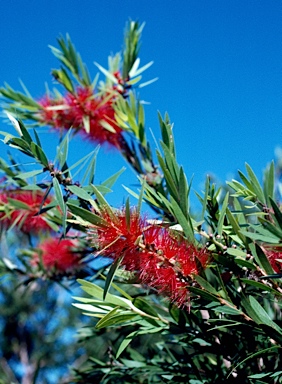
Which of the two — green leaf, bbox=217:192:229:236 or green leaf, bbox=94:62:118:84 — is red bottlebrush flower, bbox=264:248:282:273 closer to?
green leaf, bbox=217:192:229:236

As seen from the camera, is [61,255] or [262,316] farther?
[61,255]

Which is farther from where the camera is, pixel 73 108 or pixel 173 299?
pixel 73 108

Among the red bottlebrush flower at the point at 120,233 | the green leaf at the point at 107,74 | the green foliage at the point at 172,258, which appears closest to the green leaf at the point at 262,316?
the green foliage at the point at 172,258

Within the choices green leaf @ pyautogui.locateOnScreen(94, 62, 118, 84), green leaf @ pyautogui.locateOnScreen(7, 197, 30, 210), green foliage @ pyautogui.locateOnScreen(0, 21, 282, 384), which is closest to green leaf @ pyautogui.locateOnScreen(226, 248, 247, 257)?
green foliage @ pyautogui.locateOnScreen(0, 21, 282, 384)

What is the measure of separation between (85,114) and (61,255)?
236mm

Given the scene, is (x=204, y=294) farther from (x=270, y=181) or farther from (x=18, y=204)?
(x=18, y=204)

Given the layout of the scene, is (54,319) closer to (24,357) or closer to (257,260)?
(24,357)

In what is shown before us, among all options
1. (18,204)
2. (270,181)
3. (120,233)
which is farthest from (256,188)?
(18,204)

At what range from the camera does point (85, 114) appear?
2.78ft

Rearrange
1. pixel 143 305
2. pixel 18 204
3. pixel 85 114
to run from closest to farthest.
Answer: pixel 143 305
pixel 18 204
pixel 85 114

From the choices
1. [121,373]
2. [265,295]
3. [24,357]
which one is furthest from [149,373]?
[24,357]

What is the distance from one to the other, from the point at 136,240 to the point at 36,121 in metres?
0.55

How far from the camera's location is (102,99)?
865 millimetres

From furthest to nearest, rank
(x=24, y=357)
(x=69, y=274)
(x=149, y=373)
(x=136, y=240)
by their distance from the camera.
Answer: (x=24, y=357) < (x=69, y=274) < (x=149, y=373) < (x=136, y=240)
